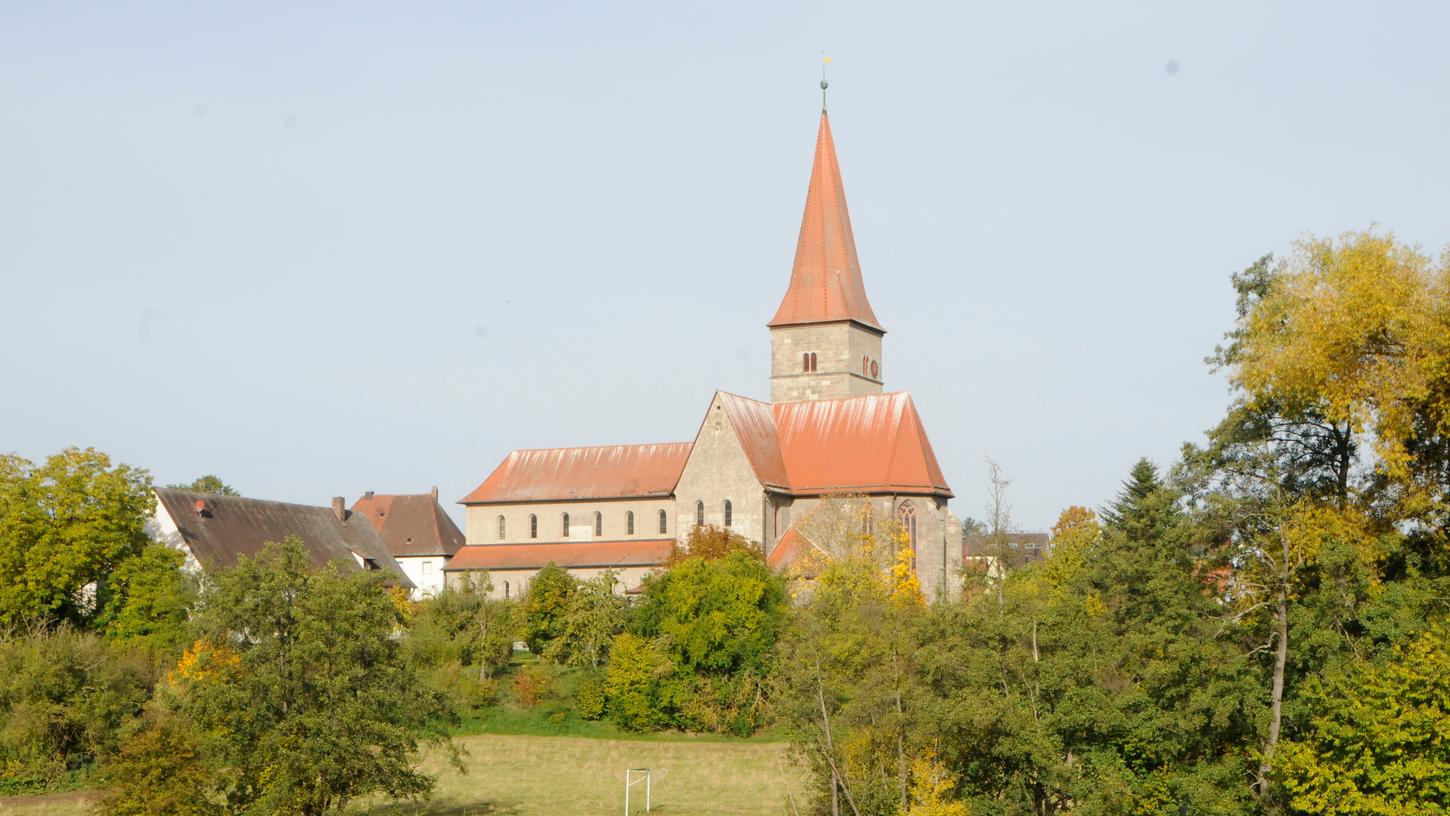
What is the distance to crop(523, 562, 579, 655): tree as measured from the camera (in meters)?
56.3

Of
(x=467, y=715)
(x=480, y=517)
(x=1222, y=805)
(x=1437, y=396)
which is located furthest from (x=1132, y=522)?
(x=480, y=517)

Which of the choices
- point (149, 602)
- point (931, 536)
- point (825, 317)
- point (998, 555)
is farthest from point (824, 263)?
point (149, 602)

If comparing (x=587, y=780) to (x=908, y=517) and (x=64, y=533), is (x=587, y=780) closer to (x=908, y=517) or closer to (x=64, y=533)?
(x=64, y=533)

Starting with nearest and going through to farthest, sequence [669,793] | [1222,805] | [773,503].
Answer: [1222,805] < [669,793] < [773,503]

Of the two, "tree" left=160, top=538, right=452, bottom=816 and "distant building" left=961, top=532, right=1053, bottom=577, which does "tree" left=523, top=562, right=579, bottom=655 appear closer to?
"distant building" left=961, top=532, right=1053, bottom=577

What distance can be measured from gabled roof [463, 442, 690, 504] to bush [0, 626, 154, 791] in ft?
97.6

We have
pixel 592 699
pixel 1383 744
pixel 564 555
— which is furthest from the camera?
pixel 564 555

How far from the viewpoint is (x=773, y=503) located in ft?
214

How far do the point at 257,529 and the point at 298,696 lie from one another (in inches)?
1530

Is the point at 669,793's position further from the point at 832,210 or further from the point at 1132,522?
the point at 832,210

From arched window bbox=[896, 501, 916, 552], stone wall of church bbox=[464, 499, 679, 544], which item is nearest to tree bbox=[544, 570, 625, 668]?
stone wall of church bbox=[464, 499, 679, 544]

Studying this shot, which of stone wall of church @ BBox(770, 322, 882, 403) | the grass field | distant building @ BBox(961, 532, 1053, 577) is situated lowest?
the grass field

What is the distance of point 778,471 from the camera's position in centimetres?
6650

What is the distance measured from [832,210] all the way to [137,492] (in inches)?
1319
